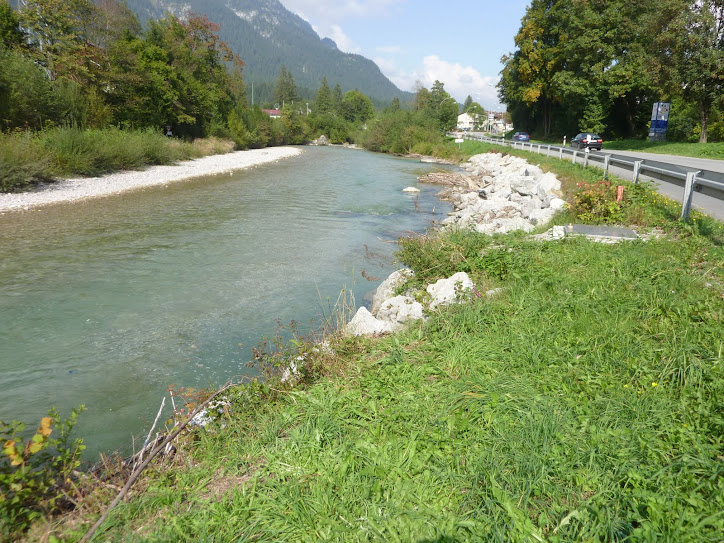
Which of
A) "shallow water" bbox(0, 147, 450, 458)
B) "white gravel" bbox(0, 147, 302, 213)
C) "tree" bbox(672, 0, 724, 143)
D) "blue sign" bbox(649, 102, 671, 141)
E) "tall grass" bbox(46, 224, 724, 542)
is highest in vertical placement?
"tree" bbox(672, 0, 724, 143)

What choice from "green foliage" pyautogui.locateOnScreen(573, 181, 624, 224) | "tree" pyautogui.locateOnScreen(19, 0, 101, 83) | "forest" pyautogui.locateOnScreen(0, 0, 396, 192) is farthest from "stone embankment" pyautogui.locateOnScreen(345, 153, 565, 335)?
"tree" pyautogui.locateOnScreen(19, 0, 101, 83)

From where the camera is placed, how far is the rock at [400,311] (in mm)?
6465

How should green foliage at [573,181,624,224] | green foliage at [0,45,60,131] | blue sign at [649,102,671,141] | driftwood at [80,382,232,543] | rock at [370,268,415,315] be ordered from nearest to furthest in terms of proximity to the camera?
driftwood at [80,382,232,543] → rock at [370,268,415,315] → green foliage at [573,181,624,224] → green foliage at [0,45,60,131] → blue sign at [649,102,671,141]

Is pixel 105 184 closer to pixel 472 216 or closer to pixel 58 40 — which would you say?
pixel 58 40

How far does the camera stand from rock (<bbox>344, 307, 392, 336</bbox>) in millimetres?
6109

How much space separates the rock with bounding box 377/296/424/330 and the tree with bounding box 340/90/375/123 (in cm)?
11561

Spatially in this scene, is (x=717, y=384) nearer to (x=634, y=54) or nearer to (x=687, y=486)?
(x=687, y=486)

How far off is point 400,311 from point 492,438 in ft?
10.9

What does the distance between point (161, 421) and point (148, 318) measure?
3283 mm

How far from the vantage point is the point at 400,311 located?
6.78 metres

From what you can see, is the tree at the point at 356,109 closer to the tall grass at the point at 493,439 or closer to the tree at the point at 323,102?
the tree at the point at 323,102

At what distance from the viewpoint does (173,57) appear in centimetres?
4056

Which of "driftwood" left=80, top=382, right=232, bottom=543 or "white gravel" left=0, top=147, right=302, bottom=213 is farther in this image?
"white gravel" left=0, top=147, right=302, bottom=213

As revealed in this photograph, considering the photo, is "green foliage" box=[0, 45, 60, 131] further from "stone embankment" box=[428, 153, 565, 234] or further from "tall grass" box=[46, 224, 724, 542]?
"tall grass" box=[46, 224, 724, 542]
